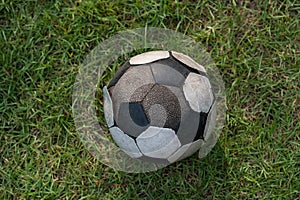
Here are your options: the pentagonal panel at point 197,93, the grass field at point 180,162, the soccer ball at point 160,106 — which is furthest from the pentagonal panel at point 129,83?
the grass field at point 180,162

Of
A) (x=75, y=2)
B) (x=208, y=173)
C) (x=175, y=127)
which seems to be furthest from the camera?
(x=75, y=2)

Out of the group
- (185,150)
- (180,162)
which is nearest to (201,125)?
(185,150)

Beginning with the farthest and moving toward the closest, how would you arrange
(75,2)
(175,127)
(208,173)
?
1. (75,2)
2. (208,173)
3. (175,127)

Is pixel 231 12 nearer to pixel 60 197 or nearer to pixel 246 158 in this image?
pixel 246 158

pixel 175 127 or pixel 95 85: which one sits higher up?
pixel 175 127

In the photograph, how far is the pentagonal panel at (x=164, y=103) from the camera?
2193 millimetres

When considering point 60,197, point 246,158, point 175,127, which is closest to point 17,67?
point 60,197

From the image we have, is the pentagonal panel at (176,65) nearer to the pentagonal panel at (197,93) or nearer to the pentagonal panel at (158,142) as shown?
the pentagonal panel at (197,93)

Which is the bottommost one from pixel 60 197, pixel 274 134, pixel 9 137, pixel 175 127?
pixel 60 197

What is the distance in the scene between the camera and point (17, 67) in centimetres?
286

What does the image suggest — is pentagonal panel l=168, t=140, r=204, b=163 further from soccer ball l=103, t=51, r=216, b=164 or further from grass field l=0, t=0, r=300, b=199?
grass field l=0, t=0, r=300, b=199

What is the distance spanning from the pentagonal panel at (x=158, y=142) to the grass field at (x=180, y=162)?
0.44 m

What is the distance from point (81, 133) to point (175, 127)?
756 mm

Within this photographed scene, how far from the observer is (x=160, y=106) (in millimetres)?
2189
